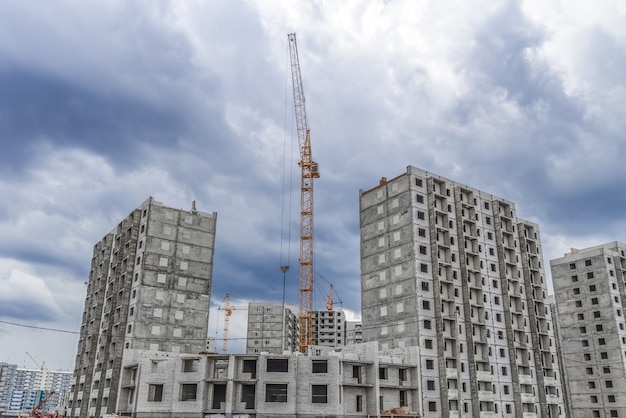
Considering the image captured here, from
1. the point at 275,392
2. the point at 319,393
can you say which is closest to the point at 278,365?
the point at 275,392

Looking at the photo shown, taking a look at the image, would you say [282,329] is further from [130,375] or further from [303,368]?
[303,368]

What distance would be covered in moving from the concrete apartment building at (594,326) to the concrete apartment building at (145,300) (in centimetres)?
8456

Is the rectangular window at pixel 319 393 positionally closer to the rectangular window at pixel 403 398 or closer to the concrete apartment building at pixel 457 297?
the rectangular window at pixel 403 398

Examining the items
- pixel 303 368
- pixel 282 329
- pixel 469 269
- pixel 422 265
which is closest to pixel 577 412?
pixel 469 269

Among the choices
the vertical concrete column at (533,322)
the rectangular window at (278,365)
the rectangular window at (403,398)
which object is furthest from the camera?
the vertical concrete column at (533,322)

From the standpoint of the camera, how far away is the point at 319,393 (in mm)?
78000

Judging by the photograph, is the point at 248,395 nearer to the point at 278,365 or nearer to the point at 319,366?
the point at 278,365

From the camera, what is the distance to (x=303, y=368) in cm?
7900

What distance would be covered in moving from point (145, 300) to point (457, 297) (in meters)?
57.3

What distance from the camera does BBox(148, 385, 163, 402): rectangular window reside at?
84.5 metres

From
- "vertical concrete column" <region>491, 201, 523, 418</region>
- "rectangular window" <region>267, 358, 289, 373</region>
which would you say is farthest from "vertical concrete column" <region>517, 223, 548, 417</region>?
"rectangular window" <region>267, 358, 289, 373</region>

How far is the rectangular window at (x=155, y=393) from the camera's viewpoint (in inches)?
3327

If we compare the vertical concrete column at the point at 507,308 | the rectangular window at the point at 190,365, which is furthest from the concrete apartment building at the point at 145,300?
the vertical concrete column at the point at 507,308

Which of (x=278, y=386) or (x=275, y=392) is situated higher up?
(x=278, y=386)
